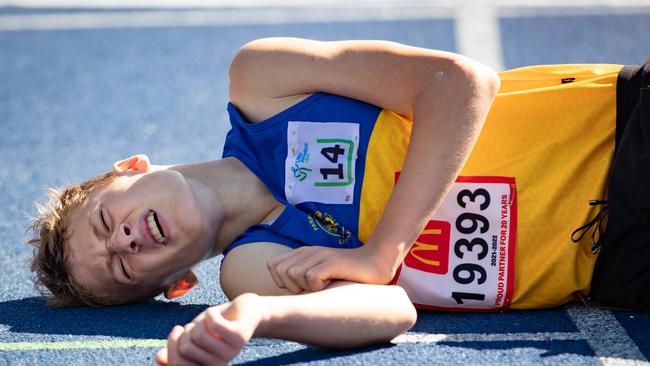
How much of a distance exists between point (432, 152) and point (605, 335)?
555mm

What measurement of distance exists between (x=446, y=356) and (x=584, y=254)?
548 millimetres

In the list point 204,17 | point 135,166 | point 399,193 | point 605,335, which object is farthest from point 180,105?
point 605,335

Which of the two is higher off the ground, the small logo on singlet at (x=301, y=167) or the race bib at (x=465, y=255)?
the small logo on singlet at (x=301, y=167)

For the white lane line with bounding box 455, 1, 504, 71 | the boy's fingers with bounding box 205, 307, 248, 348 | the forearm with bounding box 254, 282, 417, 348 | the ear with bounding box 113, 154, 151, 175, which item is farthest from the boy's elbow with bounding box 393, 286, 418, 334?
the white lane line with bounding box 455, 1, 504, 71

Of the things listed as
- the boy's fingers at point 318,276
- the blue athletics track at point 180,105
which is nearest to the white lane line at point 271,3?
the blue athletics track at point 180,105

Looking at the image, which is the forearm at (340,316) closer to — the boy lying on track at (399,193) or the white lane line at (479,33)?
the boy lying on track at (399,193)

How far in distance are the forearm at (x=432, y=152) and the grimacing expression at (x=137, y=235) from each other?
0.47 meters

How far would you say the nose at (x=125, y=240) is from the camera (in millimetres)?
2264

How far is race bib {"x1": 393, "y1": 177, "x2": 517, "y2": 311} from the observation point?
2.29 meters

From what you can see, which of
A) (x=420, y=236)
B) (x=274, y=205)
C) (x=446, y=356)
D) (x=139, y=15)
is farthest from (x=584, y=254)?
(x=139, y=15)

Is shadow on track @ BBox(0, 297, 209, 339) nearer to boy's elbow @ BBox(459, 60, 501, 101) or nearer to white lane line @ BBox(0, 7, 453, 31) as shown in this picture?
boy's elbow @ BBox(459, 60, 501, 101)

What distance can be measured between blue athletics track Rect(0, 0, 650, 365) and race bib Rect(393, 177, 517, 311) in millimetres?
60

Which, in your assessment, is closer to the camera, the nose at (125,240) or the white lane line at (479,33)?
the nose at (125,240)

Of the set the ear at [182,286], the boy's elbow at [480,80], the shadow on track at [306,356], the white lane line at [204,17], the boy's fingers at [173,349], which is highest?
the boy's elbow at [480,80]
